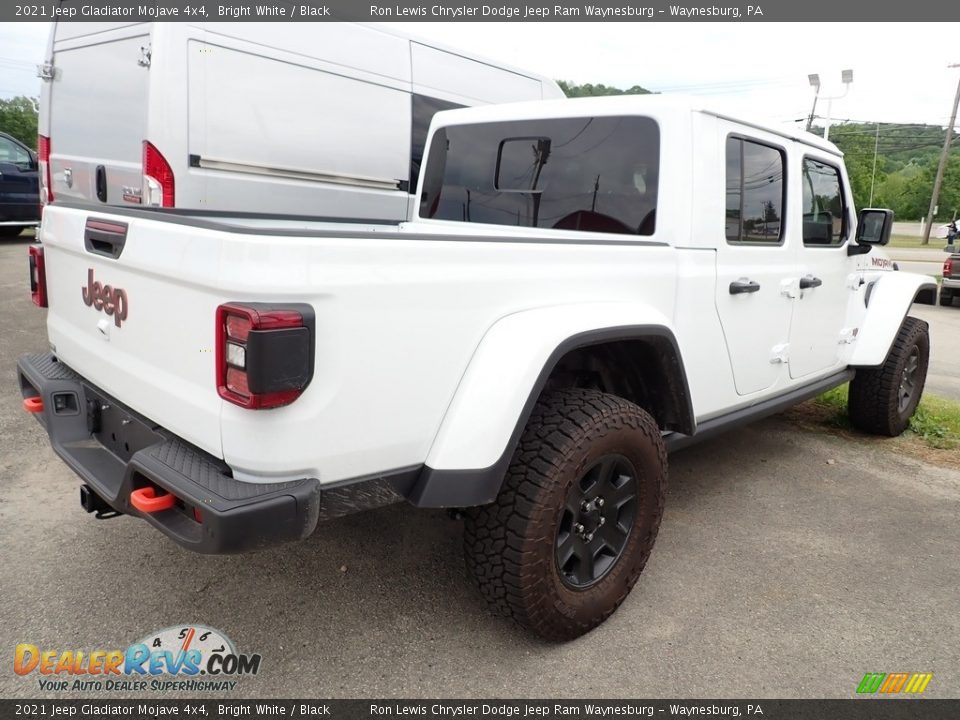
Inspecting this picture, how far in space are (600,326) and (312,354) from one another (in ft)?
3.46

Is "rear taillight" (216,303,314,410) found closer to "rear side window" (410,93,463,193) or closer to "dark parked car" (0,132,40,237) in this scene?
"rear side window" (410,93,463,193)

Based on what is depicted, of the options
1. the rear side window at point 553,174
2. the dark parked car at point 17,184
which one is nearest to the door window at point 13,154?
the dark parked car at point 17,184

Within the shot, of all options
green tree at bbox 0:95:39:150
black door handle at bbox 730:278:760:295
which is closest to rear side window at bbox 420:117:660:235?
black door handle at bbox 730:278:760:295

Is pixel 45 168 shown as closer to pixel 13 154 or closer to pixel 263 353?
pixel 263 353

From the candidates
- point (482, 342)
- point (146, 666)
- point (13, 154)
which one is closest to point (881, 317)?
point (482, 342)

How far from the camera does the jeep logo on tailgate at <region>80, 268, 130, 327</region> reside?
2.33m

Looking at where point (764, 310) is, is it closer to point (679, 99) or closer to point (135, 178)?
point (679, 99)

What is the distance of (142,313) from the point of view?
7.25 feet

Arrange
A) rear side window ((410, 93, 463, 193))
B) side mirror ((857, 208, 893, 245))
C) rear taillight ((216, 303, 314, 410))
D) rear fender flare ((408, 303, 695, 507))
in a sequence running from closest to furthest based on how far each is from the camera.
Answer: rear taillight ((216, 303, 314, 410)), rear fender flare ((408, 303, 695, 507)), side mirror ((857, 208, 893, 245)), rear side window ((410, 93, 463, 193))

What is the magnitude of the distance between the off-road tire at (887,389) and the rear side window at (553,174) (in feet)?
8.52

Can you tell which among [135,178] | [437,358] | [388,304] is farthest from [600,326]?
[135,178]

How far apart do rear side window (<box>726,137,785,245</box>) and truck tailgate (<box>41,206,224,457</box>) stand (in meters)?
2.26

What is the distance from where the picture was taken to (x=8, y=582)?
2734 millimetres

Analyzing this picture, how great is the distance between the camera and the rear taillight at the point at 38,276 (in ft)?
9.83
